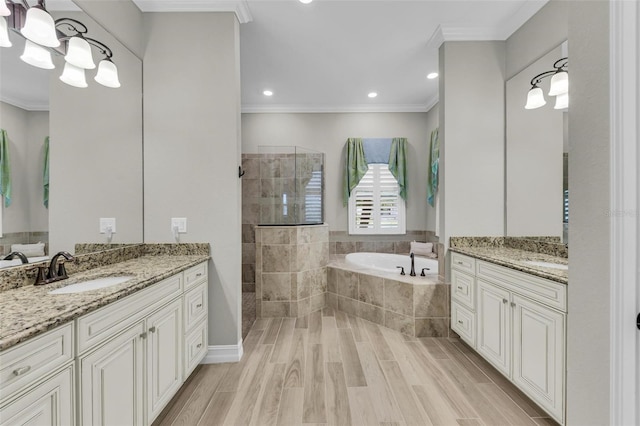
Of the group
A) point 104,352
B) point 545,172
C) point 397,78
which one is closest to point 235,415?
point 104,352

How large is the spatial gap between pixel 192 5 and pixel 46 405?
2.68 metres

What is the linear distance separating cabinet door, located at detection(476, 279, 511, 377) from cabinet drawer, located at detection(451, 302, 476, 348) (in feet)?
0.27

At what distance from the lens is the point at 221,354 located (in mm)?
2373

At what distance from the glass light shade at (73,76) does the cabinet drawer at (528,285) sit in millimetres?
3002

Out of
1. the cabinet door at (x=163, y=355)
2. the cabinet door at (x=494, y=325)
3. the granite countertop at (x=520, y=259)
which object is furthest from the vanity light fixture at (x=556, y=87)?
the cabinet door at (x=163, y=355)

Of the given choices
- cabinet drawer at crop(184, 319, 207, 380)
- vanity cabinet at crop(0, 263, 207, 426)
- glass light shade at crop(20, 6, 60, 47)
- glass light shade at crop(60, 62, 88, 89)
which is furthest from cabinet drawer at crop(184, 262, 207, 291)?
glass light shade at crop(20, 6, 60, 47)

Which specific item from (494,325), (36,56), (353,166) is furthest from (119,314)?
(353,166)

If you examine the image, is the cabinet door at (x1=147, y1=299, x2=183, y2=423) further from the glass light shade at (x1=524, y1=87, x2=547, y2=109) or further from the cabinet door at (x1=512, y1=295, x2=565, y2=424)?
the glass light shade at (x1=524, y1=87, x2=547, y2=109)

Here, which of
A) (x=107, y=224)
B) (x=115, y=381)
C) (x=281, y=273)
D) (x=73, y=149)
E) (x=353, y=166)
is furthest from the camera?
(x=353, y=166)

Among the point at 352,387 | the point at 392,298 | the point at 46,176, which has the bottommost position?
the point at 352,387

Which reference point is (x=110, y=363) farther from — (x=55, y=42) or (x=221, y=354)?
(x=55, y=42)

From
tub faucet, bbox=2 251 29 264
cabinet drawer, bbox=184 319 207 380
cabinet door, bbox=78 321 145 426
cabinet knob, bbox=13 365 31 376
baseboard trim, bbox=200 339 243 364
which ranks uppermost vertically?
tub faucet, bbox=2 251 29 264

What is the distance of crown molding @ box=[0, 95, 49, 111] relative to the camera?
135 cm

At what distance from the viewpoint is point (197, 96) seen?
7.78 feet
